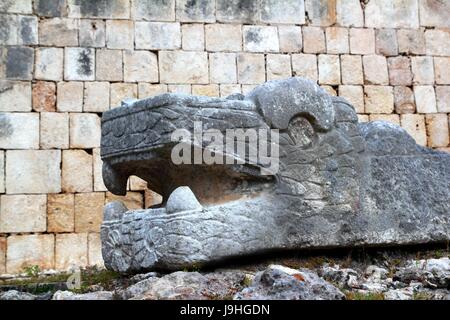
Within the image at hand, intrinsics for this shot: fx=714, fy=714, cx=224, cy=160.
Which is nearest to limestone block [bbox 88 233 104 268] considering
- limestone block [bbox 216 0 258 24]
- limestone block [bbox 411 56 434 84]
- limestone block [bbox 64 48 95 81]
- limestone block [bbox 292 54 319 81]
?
limestone block [bbox 64 48 95 81]

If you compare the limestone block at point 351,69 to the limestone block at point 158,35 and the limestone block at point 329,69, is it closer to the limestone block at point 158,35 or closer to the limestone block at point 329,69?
the limestone block at point 329,69

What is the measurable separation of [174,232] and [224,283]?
0.50 metres

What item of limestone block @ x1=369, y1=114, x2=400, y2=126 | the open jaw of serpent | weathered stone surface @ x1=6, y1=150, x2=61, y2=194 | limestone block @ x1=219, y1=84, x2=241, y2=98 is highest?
limestone block @ x1=219, y1=84, x2=241, y2=98

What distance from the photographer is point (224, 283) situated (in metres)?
4.21

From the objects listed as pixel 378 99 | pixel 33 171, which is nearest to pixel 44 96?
pixel 33 171

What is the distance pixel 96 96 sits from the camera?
376 inches

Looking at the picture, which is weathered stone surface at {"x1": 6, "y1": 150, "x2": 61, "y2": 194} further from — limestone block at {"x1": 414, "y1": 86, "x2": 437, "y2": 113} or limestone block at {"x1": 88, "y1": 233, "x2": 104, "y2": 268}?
limestone block at {"x1": 414, "y1": 86, "x2": 437, "y2": 113}

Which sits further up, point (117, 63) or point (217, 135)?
point (117, 63)

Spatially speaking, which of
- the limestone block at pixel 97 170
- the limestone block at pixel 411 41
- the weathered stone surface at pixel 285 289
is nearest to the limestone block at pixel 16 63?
the limestone block at pixel 97 170

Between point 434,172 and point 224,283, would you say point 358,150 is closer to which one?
point 434,172

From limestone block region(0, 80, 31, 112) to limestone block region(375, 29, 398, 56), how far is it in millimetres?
5072

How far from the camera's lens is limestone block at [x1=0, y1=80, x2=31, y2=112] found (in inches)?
365
